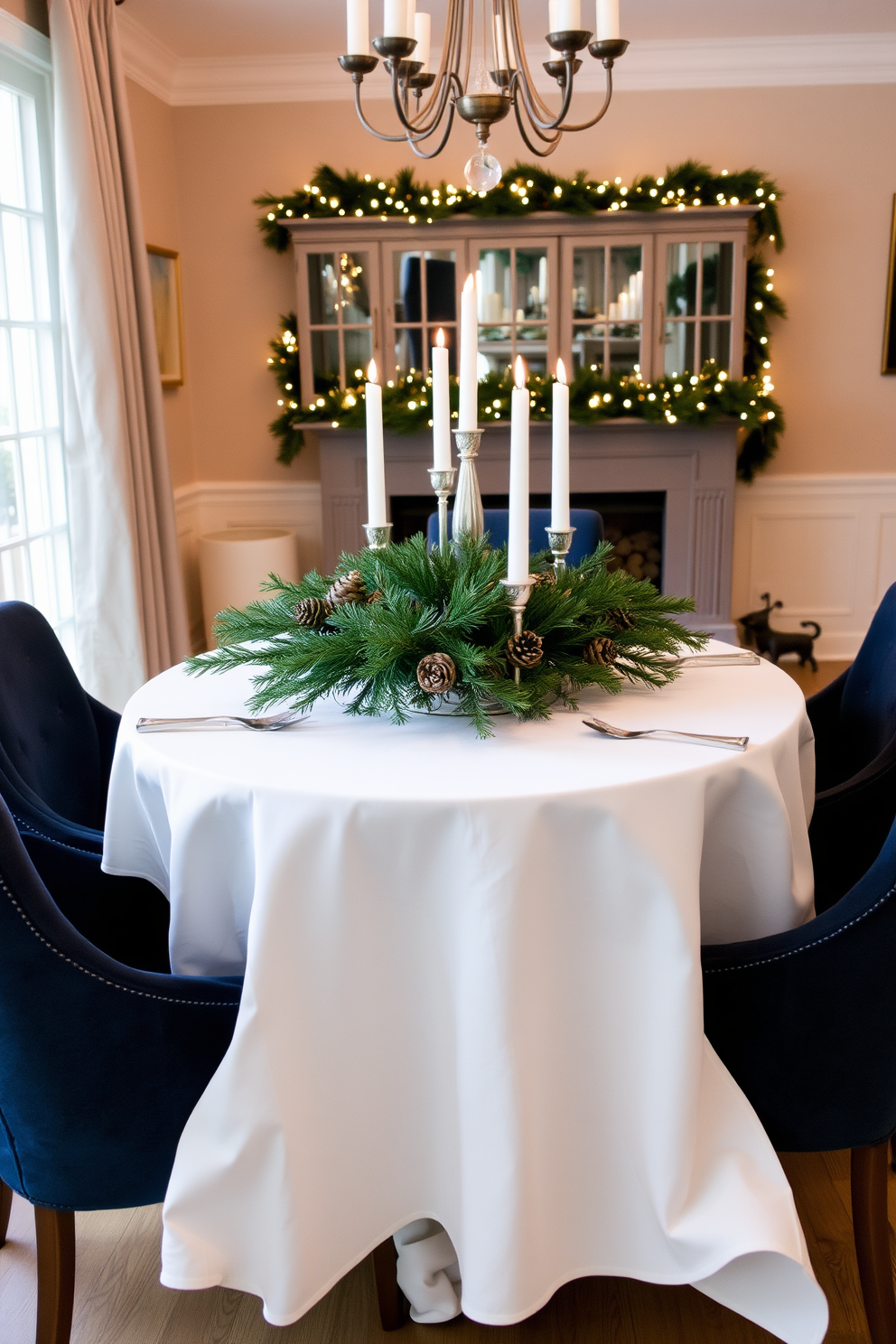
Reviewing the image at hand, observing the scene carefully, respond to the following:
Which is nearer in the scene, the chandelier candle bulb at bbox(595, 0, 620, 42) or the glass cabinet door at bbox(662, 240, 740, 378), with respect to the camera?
the chandelier candle bulb at bbox(595, 0, 620, 42)

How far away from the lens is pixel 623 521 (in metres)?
4.80

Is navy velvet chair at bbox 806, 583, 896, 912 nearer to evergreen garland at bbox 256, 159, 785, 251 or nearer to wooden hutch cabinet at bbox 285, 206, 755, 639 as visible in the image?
wooden hutch cabinet at bbox 285, 206, 755, 639

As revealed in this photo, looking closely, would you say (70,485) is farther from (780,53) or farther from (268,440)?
(780,53)

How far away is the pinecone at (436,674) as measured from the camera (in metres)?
1.31

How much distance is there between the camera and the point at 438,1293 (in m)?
1.42

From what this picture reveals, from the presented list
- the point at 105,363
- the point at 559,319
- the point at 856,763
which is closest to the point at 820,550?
the point at 559,319

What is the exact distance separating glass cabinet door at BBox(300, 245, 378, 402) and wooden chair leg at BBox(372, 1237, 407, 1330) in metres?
3.60

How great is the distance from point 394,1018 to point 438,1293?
1.50ft

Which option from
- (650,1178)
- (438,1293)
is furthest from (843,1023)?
(438,1293)

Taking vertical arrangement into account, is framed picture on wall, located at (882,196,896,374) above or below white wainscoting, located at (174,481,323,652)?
above

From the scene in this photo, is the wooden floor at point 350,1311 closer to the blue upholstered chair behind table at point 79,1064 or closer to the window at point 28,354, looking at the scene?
the blue upholstered chair behind table at point 79,1064

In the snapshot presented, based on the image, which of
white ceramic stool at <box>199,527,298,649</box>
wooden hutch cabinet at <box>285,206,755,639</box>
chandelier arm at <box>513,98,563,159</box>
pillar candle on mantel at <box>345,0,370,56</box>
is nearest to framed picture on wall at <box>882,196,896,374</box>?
wooden hutch cabinet at <box>285,206,755,639</box>

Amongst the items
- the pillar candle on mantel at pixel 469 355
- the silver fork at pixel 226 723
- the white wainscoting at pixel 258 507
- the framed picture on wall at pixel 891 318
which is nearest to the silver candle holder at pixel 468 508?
the pillar candle on mantel at pixel 469 355

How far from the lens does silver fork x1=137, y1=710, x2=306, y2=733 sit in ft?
4.78
